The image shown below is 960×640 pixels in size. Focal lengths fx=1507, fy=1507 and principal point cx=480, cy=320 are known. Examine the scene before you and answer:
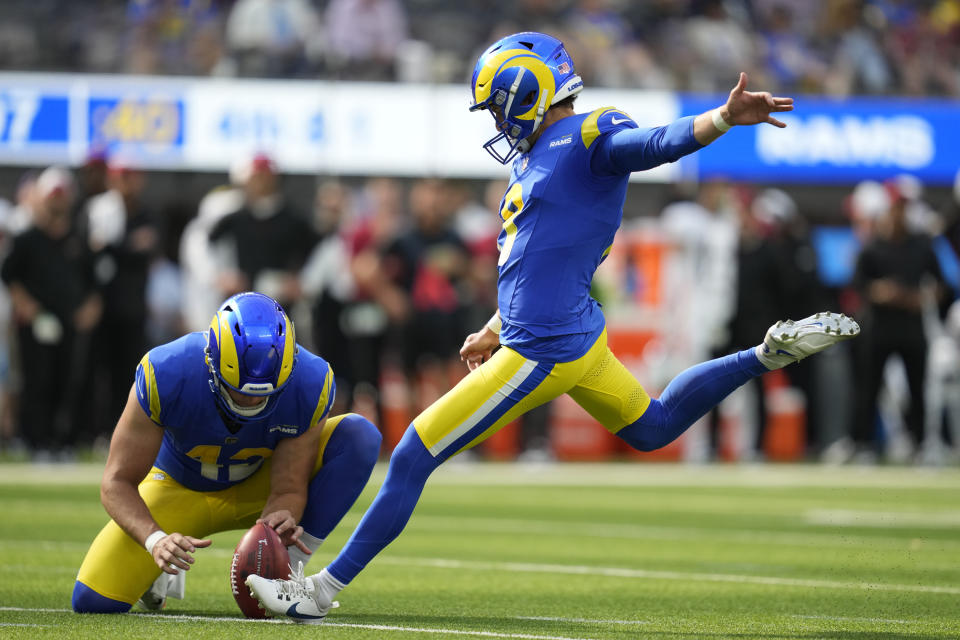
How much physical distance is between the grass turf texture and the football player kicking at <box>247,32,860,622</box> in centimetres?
40

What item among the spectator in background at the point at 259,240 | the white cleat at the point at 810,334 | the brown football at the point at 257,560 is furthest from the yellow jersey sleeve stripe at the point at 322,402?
the spectator in background at the point at 259,240

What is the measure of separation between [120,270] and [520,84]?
8364 mm

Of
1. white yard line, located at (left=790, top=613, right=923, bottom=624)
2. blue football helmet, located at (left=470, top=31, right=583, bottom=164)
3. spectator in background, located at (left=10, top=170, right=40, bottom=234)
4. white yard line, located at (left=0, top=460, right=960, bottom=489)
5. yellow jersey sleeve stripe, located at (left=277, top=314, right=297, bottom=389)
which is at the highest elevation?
spectator in background, located at (left=10, top=170, right=40, bottom=234)

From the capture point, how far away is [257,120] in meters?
17.4

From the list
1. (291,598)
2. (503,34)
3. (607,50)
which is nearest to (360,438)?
(291,598)

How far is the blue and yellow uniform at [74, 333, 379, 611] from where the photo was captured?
5152 mm

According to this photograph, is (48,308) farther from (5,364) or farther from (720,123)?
(720,123)

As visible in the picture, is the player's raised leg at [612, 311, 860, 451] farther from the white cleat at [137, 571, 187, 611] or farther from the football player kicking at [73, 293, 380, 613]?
the white cleat at [137, 571, 187, 611]

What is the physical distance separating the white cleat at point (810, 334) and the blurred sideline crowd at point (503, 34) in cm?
1207

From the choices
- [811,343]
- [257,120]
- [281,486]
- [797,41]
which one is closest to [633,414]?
[811,343]

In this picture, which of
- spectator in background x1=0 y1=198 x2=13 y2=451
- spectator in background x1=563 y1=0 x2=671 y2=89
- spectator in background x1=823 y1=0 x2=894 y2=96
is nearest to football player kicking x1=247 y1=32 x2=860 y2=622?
spectator in background x1=0 y1=198 x2=13 y2=451

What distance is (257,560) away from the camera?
500cm

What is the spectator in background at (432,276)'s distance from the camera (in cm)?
1358

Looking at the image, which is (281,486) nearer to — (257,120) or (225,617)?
(225,617)
